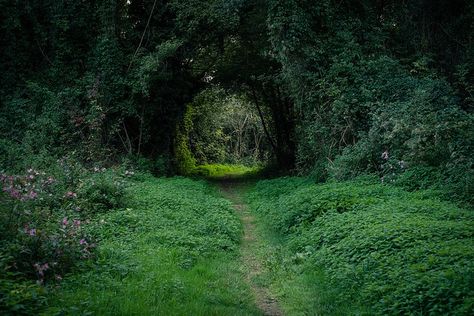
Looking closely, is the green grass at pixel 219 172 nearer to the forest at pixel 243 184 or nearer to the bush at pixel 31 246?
the forest at pixel 243 184

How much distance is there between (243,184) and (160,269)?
1544 cm

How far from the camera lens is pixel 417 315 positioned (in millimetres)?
4801

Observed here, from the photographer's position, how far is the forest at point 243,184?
593 cm

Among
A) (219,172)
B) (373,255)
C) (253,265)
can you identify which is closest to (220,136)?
(219,172)

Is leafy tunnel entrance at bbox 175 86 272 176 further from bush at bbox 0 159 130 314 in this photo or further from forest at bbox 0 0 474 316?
bush at bbox 0 159 130 314

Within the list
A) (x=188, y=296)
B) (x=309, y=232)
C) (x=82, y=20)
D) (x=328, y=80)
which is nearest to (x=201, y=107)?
(x=82, y=20)

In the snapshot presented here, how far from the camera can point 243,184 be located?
22.2 m

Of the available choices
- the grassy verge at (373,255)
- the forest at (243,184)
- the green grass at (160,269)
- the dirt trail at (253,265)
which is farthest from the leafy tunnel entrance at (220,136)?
the grassy verge at (373,255)

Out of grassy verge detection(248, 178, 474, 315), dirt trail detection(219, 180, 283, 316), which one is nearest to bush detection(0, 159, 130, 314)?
dirt trail detection(219, 180, 283, 316)

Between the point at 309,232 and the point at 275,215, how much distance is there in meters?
2.66

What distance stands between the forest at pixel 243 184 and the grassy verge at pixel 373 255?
1.3 inches

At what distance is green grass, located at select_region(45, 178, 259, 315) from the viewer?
17.8 ft

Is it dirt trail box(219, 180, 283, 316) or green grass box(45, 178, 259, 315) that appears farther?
dirt trail box(219, 180, 283, 316)

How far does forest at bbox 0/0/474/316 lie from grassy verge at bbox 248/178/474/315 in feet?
0.11
